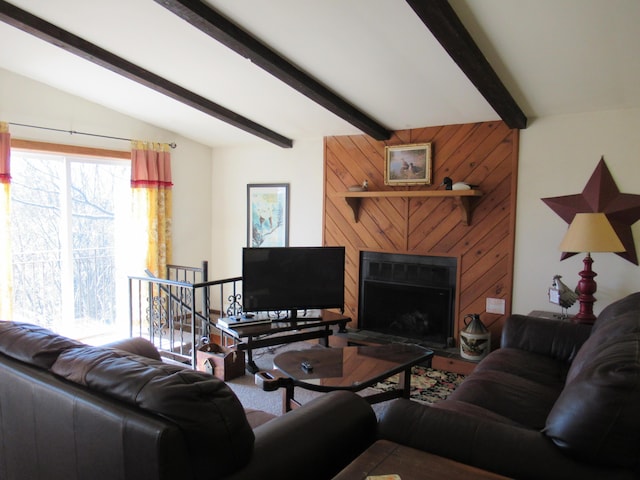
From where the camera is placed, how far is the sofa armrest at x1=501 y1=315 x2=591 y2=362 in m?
2.87

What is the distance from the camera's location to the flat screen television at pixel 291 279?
157 inches

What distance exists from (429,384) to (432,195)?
1696mm

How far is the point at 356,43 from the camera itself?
295 centimetres

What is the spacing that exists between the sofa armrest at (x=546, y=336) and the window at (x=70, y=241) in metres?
4.26

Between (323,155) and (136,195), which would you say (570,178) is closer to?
(323,155)

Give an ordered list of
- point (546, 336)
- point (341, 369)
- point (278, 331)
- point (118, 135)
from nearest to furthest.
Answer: point (341, 369) → point (546, 336) → point (278, 331) → point (118, 135)

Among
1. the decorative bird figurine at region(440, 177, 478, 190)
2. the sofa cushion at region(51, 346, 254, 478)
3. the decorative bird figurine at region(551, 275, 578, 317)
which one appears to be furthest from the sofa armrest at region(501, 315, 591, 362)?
the sofa cushion at region(51, 346, 254, 478)

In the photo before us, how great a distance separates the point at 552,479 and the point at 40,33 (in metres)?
3.96

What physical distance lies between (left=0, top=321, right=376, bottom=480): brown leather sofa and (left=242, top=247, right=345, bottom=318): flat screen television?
2287 mm

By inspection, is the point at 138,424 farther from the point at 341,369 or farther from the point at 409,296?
the point at 409,296

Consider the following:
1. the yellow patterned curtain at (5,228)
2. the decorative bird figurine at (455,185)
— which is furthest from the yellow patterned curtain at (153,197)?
the decorative bird figurine at (455,185)

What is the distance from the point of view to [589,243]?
301cm

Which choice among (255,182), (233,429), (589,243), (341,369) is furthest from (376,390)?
(255,182)

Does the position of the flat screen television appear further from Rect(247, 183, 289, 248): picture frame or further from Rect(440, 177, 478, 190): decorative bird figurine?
Rect(247, 183, 289, 248): picture frame
